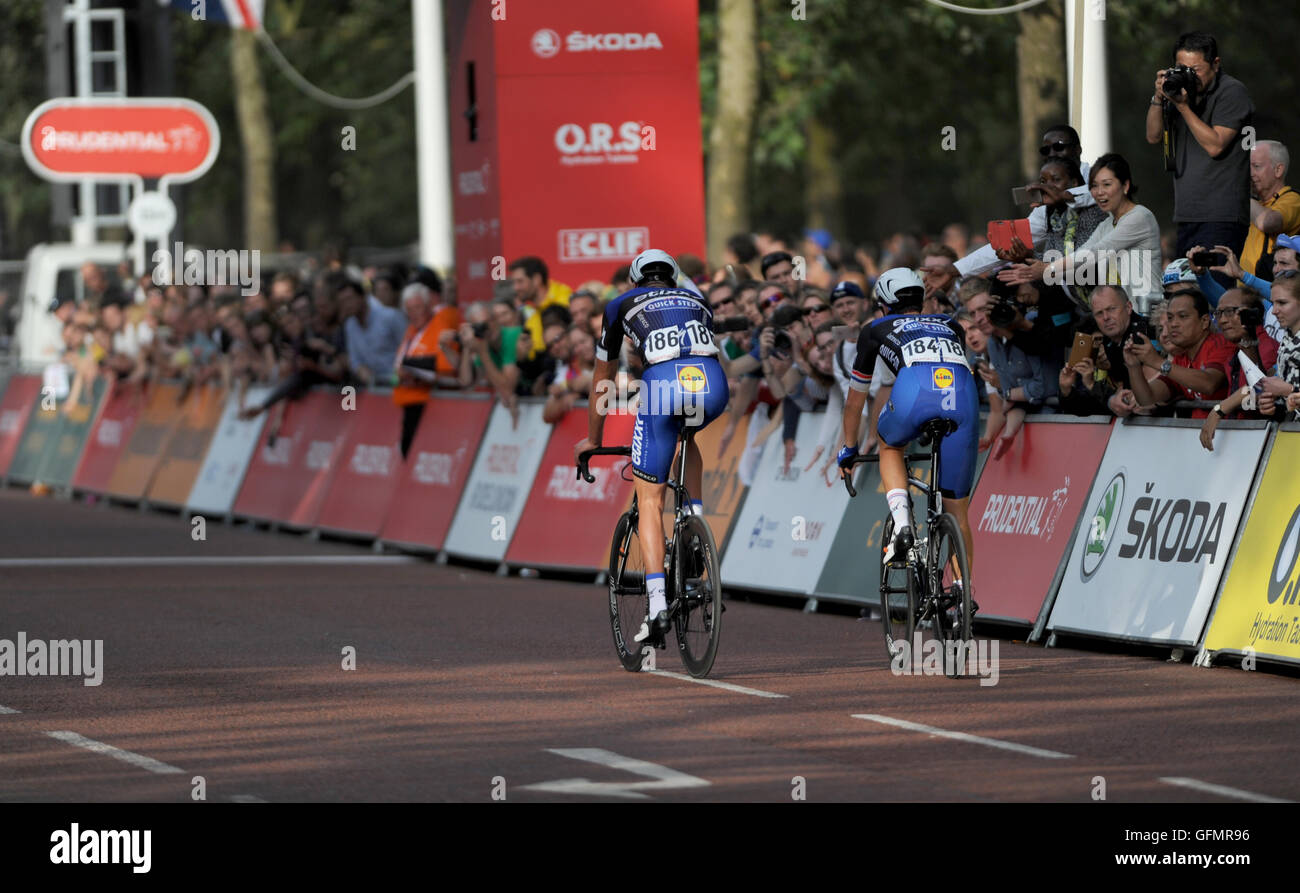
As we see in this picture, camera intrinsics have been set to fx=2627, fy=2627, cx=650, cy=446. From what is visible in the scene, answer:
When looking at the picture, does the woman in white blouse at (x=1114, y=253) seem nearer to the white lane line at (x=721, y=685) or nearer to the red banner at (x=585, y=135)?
the white lane line at (x=721, y=685)

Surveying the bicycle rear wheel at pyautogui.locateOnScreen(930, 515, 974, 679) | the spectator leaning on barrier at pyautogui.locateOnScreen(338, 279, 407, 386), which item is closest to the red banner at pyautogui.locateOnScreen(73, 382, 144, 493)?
the spectator leaning on barrier at pyautogui.locateOnScreen(338, 279, 407, 386)

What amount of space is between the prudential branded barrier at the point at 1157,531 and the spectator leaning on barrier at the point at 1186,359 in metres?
0.20

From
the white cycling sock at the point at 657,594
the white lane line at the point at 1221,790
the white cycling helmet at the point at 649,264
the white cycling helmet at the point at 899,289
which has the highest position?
the white cycling helmet at the point at 649,264

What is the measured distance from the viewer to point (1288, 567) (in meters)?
12.7

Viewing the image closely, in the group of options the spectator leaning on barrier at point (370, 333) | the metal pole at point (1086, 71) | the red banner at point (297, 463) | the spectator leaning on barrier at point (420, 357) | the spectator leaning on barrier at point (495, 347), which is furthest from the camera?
the red banner at point (297, 463)

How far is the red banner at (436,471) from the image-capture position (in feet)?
68.1

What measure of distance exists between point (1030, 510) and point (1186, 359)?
1.37m

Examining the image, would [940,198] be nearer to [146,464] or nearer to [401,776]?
[146,464]

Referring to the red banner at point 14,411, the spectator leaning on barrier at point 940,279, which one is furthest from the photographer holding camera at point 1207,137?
the red banner at point 14,411

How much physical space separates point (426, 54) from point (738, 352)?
13.8 meters

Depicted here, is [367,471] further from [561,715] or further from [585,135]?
[561,715]

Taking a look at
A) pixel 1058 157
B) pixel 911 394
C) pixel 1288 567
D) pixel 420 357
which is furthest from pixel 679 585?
pixel 420 357

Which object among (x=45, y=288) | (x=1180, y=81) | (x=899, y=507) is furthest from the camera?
(x=45, y=288)
